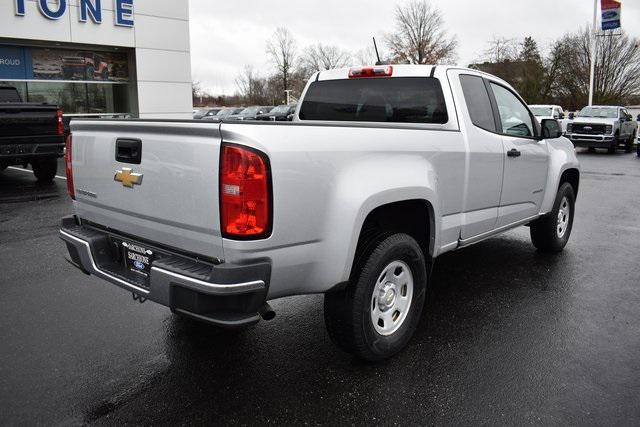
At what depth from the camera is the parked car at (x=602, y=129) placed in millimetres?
20734

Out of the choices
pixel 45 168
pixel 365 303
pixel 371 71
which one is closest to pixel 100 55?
pixel 45 168

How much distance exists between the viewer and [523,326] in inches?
159

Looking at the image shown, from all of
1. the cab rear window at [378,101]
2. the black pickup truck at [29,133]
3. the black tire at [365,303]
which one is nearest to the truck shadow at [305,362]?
the black tire at [365,303]

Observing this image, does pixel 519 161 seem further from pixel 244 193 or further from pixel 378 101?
pixel 244 193

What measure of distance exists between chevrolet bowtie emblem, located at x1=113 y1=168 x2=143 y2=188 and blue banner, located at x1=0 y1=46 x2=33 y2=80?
58.0 ft

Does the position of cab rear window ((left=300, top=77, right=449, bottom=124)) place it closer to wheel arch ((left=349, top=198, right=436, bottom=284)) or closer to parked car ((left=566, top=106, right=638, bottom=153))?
wheel arch ((left=349, top=198, right=436, bottom=284))

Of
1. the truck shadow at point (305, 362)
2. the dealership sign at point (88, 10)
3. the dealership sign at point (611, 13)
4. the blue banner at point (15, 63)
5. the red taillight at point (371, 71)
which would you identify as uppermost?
the dealership sign at point (611, 13)

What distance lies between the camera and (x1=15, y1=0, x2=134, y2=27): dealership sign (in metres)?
17.1

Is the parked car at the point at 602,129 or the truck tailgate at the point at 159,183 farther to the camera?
the parked car at the point at 602,129

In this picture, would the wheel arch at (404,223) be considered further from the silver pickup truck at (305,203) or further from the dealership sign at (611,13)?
the dealership sign at (611,13)

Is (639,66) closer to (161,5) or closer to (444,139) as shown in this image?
(161,5)

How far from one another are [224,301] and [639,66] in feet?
174

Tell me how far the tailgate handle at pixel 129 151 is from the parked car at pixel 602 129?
69.5 feet

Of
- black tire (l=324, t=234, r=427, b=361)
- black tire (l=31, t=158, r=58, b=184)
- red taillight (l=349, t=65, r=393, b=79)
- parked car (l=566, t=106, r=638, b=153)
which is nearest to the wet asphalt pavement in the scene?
black tire (l=324, t=234, r=427, b=361)
